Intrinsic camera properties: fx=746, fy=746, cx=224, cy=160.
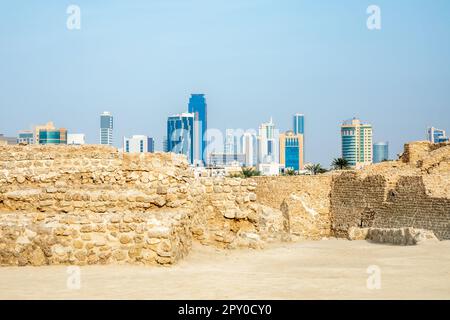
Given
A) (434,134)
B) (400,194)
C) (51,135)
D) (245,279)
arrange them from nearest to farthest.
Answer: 1. (245,279)
2. (400,194)
3. (51,135)
4. (434,134)

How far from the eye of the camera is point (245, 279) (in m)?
9.08

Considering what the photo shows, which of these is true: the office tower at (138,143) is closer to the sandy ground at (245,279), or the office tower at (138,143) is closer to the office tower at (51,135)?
the office tower at (51,135)

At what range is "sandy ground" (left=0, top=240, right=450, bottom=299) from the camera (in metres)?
8.08

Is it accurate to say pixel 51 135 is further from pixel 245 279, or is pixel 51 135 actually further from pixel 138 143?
pixel 245 279

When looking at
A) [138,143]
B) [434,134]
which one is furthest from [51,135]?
[434,134]

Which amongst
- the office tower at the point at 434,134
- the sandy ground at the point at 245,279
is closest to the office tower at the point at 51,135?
the office tower at the point at 434,134

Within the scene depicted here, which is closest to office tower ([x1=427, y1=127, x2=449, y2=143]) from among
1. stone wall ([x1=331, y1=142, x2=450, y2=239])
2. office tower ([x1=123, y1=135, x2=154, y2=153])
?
office tower ([x1=123, y1=135, x2=154, y2=153])

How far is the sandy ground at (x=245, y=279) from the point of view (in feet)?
26.5

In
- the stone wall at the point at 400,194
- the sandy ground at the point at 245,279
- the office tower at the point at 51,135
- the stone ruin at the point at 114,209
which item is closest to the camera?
the sandy ground at the point at 245,279

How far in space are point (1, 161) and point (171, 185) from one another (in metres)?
2.82
